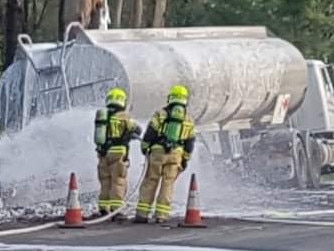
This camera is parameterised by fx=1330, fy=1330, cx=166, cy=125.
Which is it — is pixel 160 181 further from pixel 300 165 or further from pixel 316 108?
pixel 316 108

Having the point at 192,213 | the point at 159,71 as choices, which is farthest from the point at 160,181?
the point at 159,71

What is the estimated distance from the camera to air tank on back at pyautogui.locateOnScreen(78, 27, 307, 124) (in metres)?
21.9

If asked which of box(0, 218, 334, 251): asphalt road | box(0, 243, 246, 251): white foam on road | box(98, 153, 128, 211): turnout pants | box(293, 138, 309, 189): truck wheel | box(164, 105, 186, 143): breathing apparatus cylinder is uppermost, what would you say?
box(293, 138, 309, 189): truck wheel

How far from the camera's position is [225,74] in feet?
78.6

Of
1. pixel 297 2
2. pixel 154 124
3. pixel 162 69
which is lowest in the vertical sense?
pixel 154 124

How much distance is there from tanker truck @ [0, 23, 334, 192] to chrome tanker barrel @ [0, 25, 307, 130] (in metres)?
0.02

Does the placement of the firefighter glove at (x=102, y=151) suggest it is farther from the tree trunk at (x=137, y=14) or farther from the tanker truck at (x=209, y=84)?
the tree trunk at (x=137, y=14)

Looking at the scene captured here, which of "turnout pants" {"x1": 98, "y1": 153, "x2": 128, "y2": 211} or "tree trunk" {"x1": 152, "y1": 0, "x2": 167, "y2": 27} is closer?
"turnout pants" {"x1": 98, "y1": 153, "x2": 128, "y2": 211}

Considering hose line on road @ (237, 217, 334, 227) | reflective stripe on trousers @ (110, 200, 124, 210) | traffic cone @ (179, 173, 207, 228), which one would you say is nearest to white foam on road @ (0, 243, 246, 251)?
traffic cone @ (179, 173, 207, 228)

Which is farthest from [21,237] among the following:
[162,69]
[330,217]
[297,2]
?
[297,2]

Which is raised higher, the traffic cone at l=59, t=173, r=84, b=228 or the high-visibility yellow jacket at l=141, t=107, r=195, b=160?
the high-visibility yellow jacket at l=141, t=107, r=195, b=160

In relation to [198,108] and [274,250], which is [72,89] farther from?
[274,250]

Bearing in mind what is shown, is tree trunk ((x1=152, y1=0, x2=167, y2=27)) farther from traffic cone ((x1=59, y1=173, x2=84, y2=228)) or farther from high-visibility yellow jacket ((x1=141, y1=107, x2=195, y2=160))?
traffic cone ((x1=59, y1=173, x2=84, y2=228))

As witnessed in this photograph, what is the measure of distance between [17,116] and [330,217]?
659 centimetres
